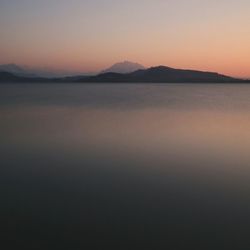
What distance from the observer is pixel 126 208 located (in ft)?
17.6

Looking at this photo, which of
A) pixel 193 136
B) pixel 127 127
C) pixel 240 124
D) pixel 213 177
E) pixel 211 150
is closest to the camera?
pixel 213 177

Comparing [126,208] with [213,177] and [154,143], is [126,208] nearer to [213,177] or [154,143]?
[213,177]

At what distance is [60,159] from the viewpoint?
8844mm

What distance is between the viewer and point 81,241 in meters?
4.21

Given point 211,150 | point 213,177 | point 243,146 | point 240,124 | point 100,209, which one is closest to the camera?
point 100,209

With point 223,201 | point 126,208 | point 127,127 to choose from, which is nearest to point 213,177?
point 223,201

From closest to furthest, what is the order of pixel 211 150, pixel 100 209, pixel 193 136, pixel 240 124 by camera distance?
pixel 100 209 < pixel 211 150 < pixel 193 136 < pixel 240 124

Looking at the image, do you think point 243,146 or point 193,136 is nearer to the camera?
point 243,146

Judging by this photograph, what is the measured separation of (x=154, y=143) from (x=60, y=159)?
3.83 meters

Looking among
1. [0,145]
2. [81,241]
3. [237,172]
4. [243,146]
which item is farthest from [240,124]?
[81,241]

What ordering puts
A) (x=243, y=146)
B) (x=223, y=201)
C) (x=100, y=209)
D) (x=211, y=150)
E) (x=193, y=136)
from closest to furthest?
(x=100, y=209) < (x=223, y=201) < (x=211, y=150) < (x=243, y=146) < (x=193, y=136)

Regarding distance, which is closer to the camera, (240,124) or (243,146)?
(243,146)

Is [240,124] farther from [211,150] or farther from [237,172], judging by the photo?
[237,172]

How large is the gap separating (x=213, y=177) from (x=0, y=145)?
6.55 m
